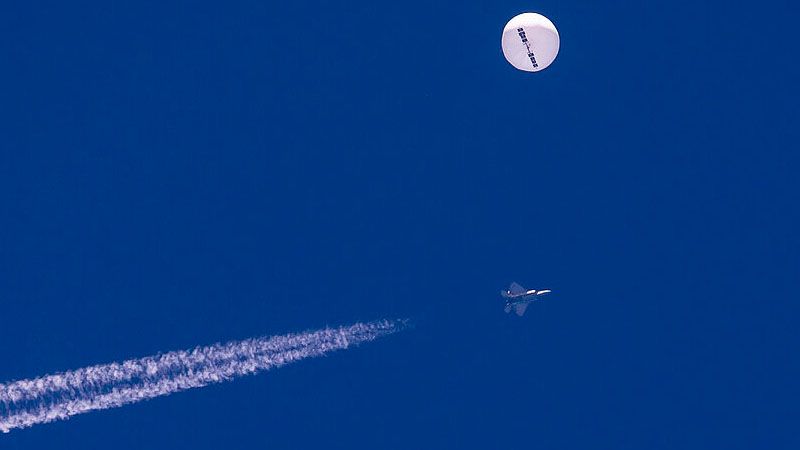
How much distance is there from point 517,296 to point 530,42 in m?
16.3

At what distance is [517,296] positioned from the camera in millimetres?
65625

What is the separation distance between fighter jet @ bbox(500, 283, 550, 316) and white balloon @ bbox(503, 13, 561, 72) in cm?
1417

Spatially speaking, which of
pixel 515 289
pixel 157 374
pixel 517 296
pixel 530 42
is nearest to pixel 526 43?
pixel 530 42

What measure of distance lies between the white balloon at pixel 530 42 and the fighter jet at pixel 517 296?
14174 mm

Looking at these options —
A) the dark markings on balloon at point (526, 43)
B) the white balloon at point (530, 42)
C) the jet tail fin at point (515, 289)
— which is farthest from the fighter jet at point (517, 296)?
the dark markings on balloon at point (526, 43)

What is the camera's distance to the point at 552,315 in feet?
221

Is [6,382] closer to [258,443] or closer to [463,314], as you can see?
[258,443]

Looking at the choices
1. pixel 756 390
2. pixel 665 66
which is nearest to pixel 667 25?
pixel 665 66

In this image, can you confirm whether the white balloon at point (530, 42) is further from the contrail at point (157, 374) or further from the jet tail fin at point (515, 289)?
the contrail at point (157, 374)

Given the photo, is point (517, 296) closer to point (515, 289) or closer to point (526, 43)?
point (515, 289)

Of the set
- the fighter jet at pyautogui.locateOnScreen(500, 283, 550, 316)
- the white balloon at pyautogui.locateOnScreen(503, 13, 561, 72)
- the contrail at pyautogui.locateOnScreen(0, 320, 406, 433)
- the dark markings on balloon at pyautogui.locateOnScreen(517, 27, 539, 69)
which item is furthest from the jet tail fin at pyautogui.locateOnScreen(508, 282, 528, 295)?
the dark markings on balloon at pyautogui.locateOnScreen(517, 27, 539, 69)

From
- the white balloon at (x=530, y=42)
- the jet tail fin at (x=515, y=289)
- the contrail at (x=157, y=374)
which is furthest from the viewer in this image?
the jet tail fin at (x=515, y=289)

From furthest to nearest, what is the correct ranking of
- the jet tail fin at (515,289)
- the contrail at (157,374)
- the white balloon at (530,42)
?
the jet tail fin at (515,289) → the white balloon at (530,42) → the contrail at (157,374)

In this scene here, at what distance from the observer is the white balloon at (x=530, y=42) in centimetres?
6244
